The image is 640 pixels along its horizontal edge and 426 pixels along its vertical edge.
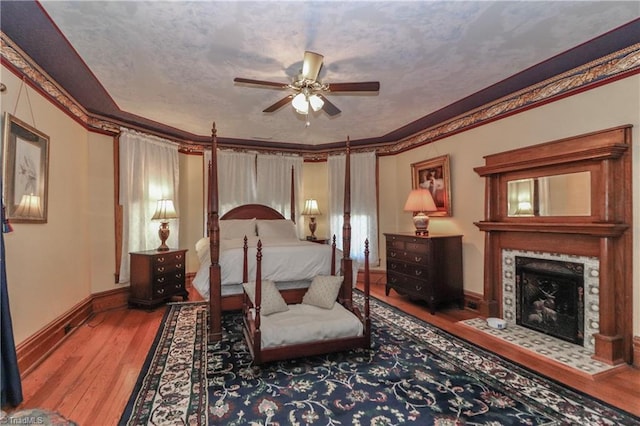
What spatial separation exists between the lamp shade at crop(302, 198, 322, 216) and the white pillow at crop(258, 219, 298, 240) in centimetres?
60

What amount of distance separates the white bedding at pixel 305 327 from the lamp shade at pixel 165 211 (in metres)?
2.54

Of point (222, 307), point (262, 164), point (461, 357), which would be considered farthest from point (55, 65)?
point (461, 357)

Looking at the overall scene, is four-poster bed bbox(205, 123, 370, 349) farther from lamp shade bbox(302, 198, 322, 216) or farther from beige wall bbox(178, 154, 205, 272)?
lamp shade bbox(302, 198, 322, 216)

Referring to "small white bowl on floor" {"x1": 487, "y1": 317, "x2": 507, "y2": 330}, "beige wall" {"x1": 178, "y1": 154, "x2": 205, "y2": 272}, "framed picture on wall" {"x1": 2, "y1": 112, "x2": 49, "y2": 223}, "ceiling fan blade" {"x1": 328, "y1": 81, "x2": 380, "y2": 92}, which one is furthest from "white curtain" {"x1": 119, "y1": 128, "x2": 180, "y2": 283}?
"small white bowl on floor" {"x1": 487, "y1": 317, "x2": 507, "y2": 330}

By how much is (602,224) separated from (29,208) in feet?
16.1

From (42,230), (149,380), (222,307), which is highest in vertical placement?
(42,230)

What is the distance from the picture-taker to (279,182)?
598 centimetres

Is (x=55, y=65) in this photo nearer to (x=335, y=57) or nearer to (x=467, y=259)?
(x=335, y=57)

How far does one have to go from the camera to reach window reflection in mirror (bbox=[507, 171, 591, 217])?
294 centimetres

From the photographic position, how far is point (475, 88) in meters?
3.34

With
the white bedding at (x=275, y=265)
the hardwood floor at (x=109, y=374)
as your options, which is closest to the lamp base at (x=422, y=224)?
the hardwood floor at (x=109, y=374)

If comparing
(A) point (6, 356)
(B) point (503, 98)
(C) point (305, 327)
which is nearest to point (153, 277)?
(A) point (6, 356)

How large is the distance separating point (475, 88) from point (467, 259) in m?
2.20

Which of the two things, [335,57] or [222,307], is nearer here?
[335,57]
